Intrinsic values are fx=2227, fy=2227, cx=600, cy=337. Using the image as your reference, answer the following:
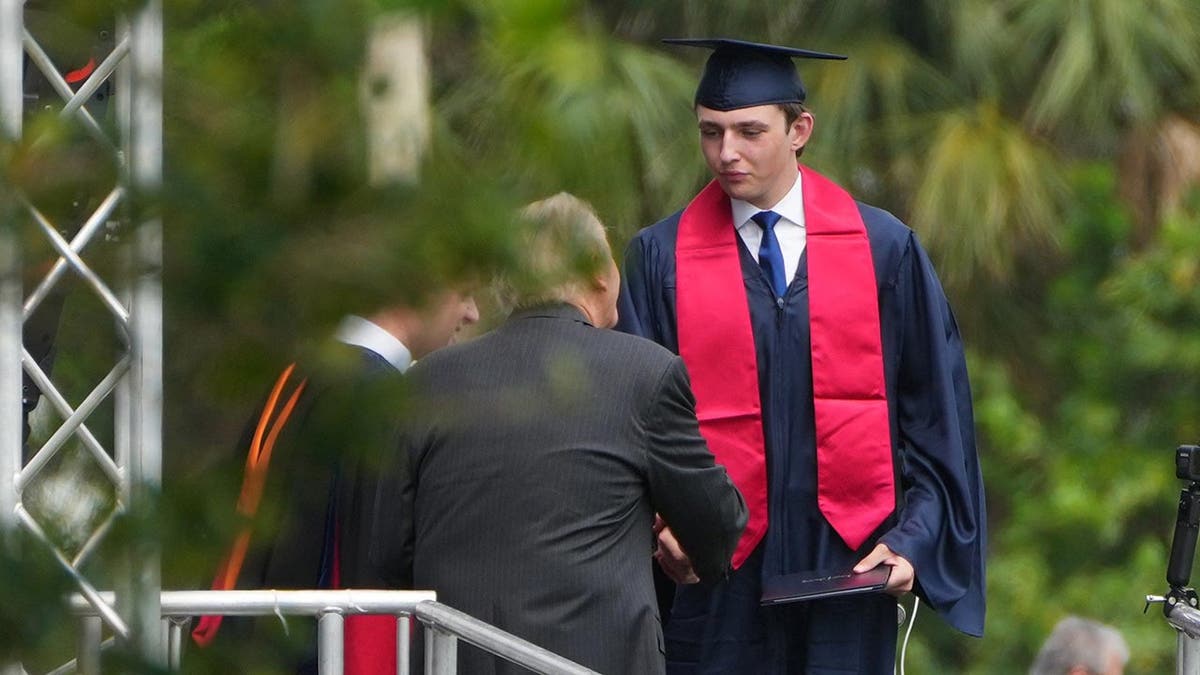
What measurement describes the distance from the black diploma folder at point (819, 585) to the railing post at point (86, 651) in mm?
2366

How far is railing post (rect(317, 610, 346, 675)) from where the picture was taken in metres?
3.06

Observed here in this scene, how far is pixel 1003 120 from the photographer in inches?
400

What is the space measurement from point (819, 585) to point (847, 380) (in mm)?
423

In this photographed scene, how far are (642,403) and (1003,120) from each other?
7478mm

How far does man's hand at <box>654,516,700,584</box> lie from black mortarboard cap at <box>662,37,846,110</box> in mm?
880

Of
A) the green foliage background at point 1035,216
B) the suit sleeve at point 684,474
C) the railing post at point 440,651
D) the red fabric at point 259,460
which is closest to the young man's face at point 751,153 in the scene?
the suit sleeve at point 684,474

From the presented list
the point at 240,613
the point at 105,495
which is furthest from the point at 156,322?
the point at 240,613

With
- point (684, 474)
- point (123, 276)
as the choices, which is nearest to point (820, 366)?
point (684, 474)

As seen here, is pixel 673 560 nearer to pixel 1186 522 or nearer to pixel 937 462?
pixel 937 462

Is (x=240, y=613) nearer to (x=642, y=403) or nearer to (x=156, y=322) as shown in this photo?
(x=642, y=403)

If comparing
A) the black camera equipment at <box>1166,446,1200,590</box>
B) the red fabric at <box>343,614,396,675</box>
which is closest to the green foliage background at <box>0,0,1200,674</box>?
the black camera equipment at <box>1166,446,1200,590</box>

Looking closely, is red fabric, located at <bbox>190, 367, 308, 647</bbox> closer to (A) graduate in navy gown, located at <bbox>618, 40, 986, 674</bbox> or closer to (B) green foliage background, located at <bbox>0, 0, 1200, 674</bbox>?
(A) graduate in navy gown, located at <bbox>618, 40, 986, 674</bbox>

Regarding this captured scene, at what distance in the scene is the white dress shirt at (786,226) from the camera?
385 cm

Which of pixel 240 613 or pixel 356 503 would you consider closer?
pixel 240 613
